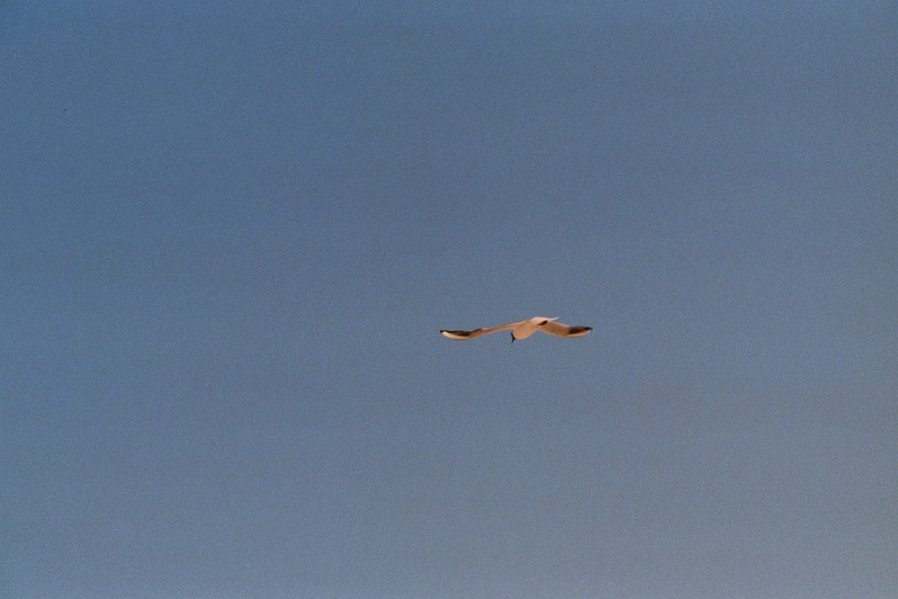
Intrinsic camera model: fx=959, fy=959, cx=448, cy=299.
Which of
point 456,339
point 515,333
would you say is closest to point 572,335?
point 515,333

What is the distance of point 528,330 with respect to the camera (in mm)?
31219

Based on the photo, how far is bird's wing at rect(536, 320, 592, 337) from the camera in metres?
31.5

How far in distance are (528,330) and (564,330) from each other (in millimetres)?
1273

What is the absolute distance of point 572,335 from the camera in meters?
31.6

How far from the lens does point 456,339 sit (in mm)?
31391

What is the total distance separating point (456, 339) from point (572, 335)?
3.83 meters

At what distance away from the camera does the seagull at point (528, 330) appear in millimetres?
30766

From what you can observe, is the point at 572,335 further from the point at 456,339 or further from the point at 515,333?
the point at 456,339

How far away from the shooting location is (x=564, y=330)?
31.6 meters

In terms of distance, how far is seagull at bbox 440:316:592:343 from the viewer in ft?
101

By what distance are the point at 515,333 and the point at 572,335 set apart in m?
1.90

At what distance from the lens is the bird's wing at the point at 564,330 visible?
31.5 metres

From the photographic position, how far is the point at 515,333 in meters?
31.4
